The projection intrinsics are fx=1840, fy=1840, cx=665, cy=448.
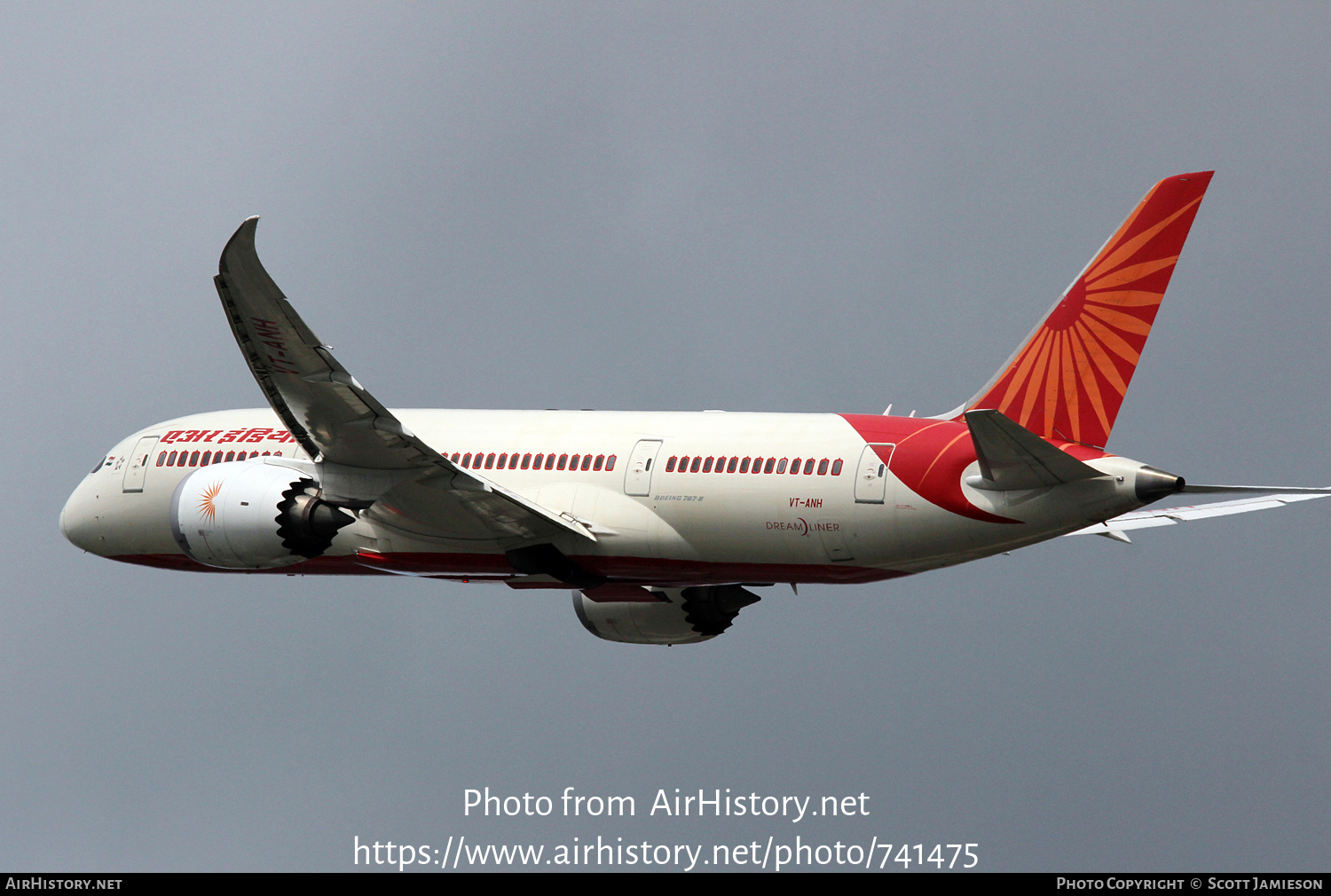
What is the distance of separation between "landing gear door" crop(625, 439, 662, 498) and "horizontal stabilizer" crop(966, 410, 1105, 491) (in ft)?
23.1

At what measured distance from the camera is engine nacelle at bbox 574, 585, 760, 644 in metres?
41.2

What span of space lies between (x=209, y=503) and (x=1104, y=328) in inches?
691

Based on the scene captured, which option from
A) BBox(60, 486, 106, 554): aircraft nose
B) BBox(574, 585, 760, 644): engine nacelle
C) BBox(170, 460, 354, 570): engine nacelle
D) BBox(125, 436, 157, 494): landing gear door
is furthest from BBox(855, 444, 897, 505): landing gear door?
BBox(60, 486, 106, 554): aircraft nose

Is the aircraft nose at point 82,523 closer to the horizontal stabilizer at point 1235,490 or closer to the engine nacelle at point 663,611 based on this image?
the engine nacelle at point 663,611

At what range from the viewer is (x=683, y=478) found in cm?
3569

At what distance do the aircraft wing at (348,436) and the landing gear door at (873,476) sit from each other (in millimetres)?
5619

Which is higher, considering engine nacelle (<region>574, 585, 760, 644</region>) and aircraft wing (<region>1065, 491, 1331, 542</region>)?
aircraft wing (<region>1065, 491, 1331, 542</region>)

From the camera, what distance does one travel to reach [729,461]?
116ft

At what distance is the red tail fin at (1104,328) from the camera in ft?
108

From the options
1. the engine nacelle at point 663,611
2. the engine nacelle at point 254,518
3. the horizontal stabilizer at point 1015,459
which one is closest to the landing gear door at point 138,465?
the engine nacelle at point 254,518

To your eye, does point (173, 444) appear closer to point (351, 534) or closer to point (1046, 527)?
point (351, 534)

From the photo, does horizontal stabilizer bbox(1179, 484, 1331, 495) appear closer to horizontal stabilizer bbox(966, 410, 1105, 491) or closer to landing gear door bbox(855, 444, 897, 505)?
horizontal stabilizer bbox(966, 410, 1105, 491)

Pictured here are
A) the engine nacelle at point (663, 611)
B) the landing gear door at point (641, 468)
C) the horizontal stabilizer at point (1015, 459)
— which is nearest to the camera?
the horizontal stabilizer at point (1015, 459)

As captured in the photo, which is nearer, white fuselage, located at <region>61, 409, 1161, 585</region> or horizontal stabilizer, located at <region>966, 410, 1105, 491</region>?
horizontal stabilizer, located at <region>966, 410, 1105, 491</region>
